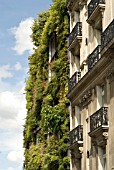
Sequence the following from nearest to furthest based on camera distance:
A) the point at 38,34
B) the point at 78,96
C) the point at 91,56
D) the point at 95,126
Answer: the point at 95,126 → the point at 91,56 → the point at 78,96 → the point at 38,34

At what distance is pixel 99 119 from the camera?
27.6 m

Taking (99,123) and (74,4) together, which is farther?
(74,4)

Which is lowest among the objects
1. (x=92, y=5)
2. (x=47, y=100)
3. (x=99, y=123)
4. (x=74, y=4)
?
(x=99, y=123)

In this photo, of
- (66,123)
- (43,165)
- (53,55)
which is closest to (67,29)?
(53,55)

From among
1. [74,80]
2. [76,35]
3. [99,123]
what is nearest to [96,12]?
[76,35]

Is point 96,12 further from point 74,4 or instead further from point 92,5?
point 74,4

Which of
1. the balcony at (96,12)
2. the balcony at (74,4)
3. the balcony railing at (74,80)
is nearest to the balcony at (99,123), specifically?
the balcony railing at (74,80)

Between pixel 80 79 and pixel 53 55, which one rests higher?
pixel 53 55

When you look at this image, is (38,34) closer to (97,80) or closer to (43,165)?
Answer: (43,165)

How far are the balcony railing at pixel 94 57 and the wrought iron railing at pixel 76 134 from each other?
3985 millimetres

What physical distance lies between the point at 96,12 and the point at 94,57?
2.51 meters

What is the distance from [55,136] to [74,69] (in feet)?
19.6

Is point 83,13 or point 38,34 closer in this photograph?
point 83,13

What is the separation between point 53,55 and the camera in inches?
1690
